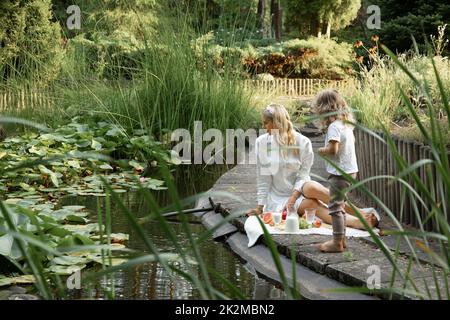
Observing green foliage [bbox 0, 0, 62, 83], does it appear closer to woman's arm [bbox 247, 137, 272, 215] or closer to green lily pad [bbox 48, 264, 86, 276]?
woman's arm [bbox 247, 137, 272, 215]

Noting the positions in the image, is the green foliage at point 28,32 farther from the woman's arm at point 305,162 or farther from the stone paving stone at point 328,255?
the stone paving stone at point 328,255

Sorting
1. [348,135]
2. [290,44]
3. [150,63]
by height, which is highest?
[290,44]

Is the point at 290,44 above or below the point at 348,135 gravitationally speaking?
above

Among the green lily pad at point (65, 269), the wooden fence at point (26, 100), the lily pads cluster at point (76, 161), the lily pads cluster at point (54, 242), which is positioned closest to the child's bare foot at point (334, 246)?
the lily pads cluster at point (54, 242)

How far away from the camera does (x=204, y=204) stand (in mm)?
5844

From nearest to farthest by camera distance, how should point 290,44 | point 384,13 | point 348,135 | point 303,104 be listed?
1. point 348,135
2. point 303,104
3. point 384,13
4. point 290,44

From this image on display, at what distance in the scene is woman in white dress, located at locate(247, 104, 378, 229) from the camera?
4691 mm

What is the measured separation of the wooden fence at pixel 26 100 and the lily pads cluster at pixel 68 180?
0.58 metres

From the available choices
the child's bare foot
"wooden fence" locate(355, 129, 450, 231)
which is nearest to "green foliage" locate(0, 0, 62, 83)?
"wooden fence" locate(355, 129, 450, 231)

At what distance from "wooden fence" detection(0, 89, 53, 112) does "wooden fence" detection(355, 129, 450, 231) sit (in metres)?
4.46

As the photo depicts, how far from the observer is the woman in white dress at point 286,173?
15.4 ft

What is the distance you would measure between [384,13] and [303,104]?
12.6ft
